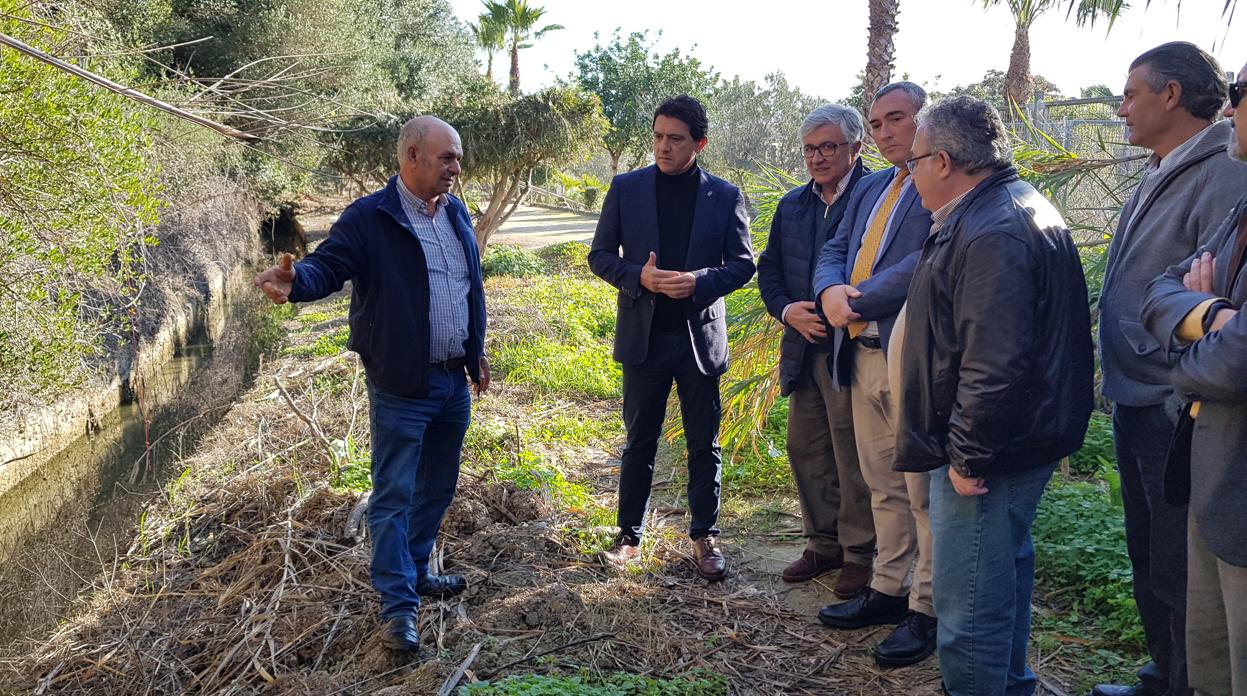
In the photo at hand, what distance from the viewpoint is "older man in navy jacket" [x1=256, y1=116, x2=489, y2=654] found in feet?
11.8

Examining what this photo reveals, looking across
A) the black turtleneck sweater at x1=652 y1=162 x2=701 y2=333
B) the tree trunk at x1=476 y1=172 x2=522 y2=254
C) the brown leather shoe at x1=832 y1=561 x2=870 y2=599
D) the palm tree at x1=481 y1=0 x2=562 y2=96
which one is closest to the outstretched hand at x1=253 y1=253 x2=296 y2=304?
the black turtleneck sweater at x1=652 y1=162 x2=701 y2=333

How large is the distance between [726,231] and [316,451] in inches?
130

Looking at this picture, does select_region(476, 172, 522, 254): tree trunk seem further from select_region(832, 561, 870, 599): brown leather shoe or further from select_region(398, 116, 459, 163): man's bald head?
select_region(832, 561, 870, 599): brown leather shoe

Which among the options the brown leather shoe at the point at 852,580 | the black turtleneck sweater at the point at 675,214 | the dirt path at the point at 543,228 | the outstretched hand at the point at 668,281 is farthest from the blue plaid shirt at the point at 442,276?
the dirt path at the point at 543,228

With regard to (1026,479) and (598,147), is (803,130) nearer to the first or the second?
(1026,479)

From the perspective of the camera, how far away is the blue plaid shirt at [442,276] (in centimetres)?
375

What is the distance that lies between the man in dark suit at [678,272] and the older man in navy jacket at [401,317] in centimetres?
81

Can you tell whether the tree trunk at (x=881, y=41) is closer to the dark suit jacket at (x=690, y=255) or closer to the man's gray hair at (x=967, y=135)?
the dark suit jacket at (x=690, y=255)

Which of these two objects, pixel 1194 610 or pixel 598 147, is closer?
pixel 1194 610

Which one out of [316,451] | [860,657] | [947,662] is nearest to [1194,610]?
[947,662]

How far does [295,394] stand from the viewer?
867cm

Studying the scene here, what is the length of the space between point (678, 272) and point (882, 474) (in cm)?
122

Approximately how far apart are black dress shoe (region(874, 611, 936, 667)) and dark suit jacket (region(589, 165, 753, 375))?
1383 millimetres

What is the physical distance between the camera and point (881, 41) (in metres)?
11.2
